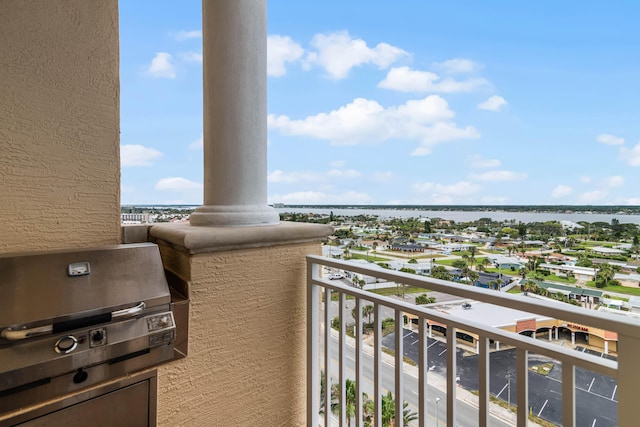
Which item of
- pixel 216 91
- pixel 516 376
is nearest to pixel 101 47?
pixel 216 91

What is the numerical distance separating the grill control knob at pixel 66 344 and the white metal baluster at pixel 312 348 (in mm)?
871

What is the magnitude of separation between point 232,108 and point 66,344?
103 cm

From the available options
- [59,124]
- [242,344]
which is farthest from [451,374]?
[59,124]

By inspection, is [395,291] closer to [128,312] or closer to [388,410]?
[388,410]

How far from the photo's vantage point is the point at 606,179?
1045 millimetres

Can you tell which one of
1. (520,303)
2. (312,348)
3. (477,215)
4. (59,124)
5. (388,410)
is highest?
(59,124)

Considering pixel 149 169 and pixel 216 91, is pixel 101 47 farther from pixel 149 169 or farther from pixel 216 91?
pixel 149 169

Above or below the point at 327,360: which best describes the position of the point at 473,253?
above

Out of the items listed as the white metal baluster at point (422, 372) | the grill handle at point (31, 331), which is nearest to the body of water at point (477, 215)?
the white metal baluster at point (422, 372)

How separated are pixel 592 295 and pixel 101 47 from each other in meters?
1.73

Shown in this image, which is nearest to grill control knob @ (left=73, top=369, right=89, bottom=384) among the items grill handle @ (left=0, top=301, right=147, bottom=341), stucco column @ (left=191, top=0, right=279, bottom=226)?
grill handle @ (left=0, top=301, right=147, bottom=341)

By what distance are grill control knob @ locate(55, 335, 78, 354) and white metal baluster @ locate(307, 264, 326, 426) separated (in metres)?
0.87

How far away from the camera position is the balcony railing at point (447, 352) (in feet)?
2.06

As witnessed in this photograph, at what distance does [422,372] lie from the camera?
3.29ft
